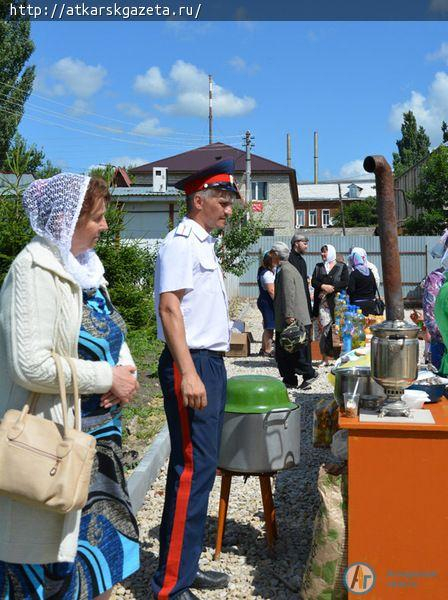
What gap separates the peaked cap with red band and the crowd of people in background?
17.3 feet

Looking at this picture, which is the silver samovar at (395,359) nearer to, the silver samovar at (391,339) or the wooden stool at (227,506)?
the silver samovar at (391,339)

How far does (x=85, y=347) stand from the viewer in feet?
8.21

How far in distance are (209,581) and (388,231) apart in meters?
1.93

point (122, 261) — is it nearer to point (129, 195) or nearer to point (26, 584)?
point (26, 584)

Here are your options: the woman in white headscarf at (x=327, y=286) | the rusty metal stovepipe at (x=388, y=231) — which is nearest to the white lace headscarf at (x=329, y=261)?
the woman in white headscarf at (x=327, y=286)

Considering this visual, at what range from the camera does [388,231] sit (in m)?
3.30

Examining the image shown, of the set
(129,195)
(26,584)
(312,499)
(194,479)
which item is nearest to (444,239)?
(312,499)

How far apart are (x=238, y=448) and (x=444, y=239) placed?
261 cm

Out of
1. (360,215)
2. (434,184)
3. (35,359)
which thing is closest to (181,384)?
(35,359)

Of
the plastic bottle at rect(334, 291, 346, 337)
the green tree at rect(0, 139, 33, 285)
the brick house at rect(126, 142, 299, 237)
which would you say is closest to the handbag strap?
the plastic bottle at rect(334, 291, 346, 337)

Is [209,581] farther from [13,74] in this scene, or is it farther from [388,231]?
[13,74]

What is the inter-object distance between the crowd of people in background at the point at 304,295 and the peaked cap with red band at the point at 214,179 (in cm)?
528

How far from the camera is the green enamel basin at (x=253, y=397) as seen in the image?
12.7 ft

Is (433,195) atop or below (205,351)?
atop
